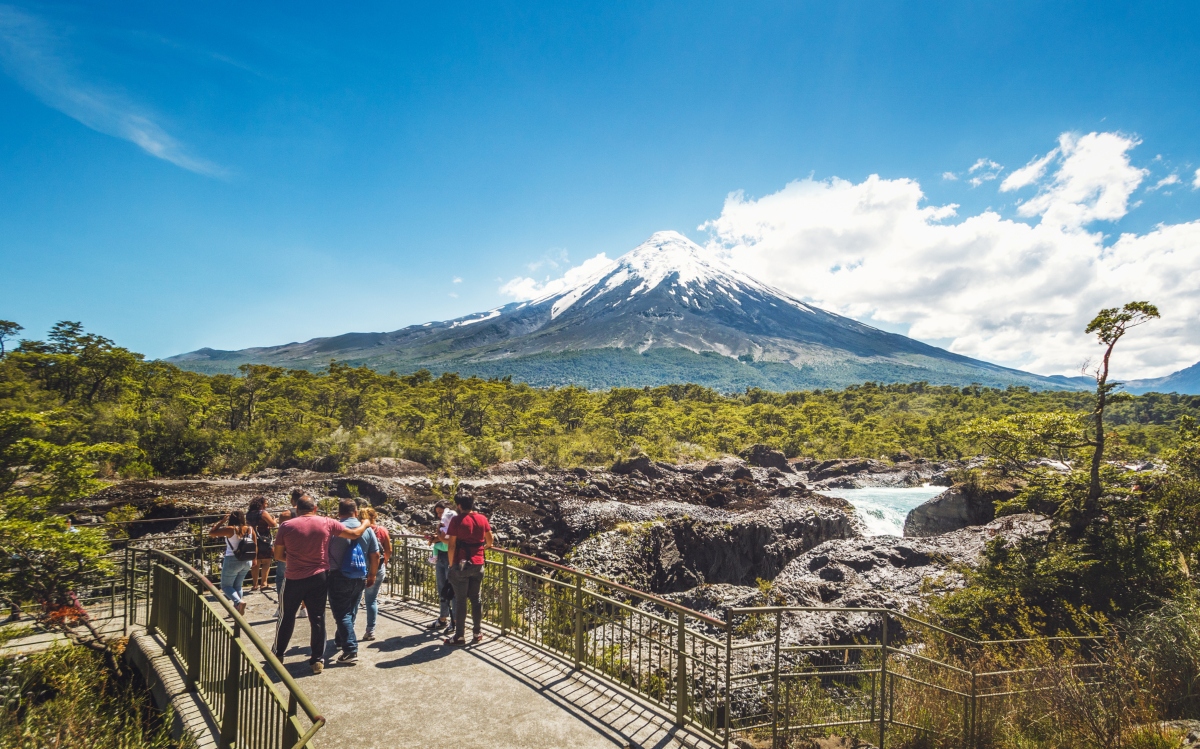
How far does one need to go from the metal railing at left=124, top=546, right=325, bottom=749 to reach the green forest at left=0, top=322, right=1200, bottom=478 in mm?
3516

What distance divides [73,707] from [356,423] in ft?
106

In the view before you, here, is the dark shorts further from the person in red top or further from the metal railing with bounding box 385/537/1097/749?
the person in red top

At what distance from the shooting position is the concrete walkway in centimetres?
450

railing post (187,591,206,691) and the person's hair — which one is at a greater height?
the person's hair

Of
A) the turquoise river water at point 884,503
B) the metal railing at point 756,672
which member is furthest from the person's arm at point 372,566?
the turquoise river water at point 884,503

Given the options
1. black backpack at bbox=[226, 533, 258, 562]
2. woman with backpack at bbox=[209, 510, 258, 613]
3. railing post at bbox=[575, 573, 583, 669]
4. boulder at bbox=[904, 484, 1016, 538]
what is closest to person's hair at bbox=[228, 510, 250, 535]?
woman with backpack at bbox=[209, 510, 258, 613]

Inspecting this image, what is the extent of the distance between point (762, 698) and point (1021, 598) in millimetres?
5618

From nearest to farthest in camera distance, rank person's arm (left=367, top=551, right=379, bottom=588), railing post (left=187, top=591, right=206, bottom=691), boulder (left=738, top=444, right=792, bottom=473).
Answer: railing post (left=187, top=591, right=206, bottom=691), person's arm (left=367, top=551, right=379, bottom=588), boulder (left=738, top=444, right=792, bottom=473)

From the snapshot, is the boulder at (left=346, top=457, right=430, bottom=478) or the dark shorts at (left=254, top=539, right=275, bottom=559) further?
the boulder at (left=346, top=457, right=430, bottom=478)

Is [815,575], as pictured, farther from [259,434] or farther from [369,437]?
[259,434]

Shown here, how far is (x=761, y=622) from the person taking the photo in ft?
33.4

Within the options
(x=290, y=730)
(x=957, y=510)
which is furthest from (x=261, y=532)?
(x=957, y=510)

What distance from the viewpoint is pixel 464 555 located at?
6.21 meters

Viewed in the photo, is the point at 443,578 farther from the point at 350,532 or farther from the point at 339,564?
the point at 350,532
